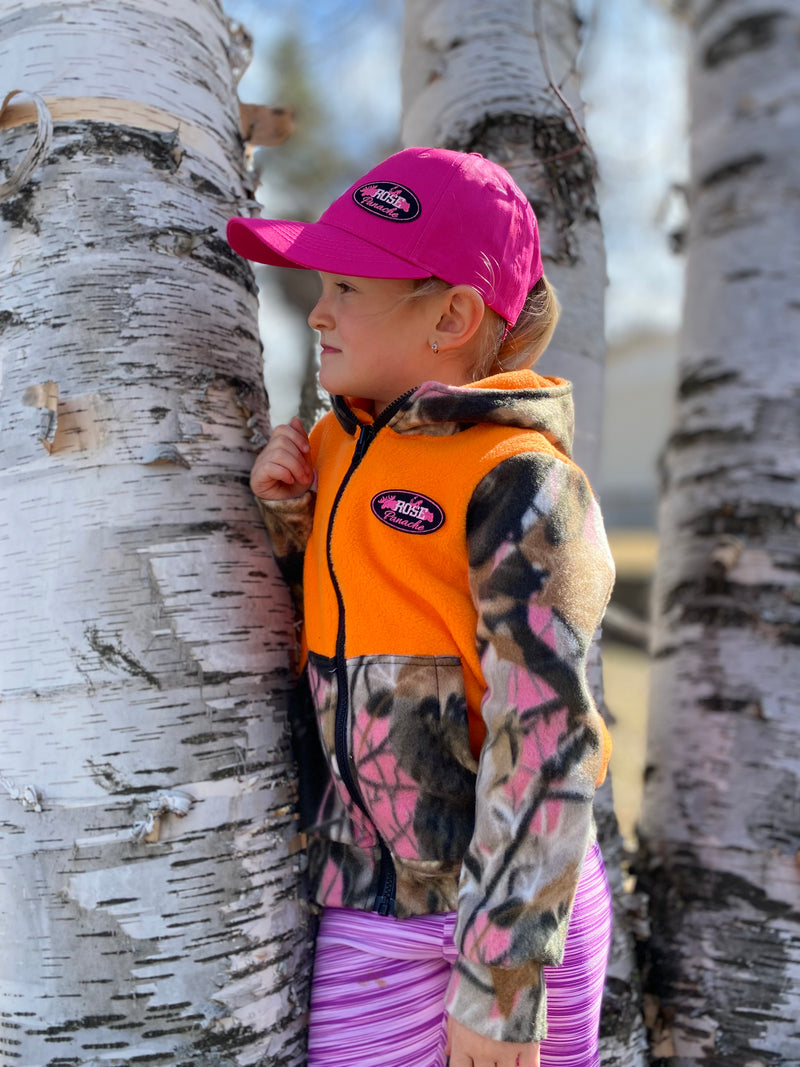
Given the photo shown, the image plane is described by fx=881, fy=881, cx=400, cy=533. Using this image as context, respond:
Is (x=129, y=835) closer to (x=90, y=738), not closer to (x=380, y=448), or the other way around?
(x=90, y=738)

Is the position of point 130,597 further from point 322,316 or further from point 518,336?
point 518,336

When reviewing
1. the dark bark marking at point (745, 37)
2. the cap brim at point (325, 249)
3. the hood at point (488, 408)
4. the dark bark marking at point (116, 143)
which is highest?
the dark bark marking at point (745, 37)

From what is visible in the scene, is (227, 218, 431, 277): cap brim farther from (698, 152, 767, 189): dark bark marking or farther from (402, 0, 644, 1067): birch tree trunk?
(698, 152, 767, 189): dark bark marking

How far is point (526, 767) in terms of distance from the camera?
109 centimetres

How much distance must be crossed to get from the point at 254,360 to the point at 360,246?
0.37 meters

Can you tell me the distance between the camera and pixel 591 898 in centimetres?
134

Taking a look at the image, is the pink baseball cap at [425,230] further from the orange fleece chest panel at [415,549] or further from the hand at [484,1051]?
the hand at [484,1051]

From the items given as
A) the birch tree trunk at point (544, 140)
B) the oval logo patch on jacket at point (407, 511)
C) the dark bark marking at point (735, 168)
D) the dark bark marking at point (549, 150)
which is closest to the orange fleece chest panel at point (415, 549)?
the oval logo patch on jacket at point (407, 511)

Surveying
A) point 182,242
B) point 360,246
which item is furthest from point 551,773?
point 182,242

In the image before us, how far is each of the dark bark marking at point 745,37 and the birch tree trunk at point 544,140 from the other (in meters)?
1.06

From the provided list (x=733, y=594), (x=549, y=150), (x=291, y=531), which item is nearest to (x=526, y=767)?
(x=291, y=531)

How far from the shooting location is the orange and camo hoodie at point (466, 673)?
1.08 m

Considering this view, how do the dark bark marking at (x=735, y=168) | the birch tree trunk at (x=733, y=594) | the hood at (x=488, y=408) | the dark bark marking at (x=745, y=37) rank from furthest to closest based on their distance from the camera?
the dark bark marking at (x=745, y=37)
the dark bark marking at (x=735, y=168)
the birch tree trunk at (x=733, y=594)
the hood at (x=488, y=408)

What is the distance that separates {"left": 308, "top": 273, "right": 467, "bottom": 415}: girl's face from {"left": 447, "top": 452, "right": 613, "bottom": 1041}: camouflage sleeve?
28 centimetres
